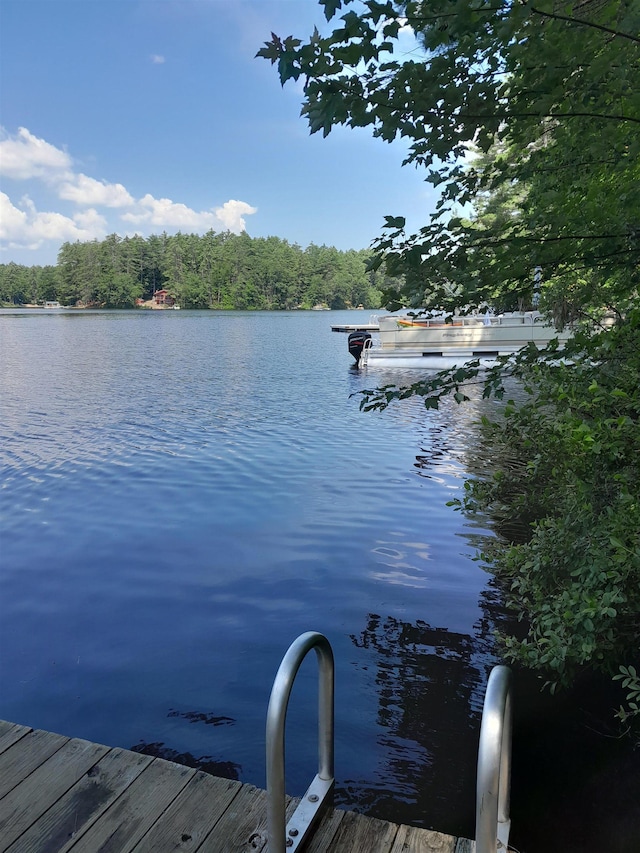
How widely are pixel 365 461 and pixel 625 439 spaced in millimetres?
7995

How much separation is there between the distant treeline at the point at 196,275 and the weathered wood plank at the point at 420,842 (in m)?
128

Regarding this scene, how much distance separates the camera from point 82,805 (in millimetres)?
2848

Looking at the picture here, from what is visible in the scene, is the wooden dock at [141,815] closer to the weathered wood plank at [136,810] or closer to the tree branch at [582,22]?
the weathered wood plank at [136,810]

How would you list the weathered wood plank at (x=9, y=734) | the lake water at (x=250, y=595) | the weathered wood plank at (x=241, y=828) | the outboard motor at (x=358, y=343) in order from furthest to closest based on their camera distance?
1. the outboard motor at (x=358, y=343)
2. the lake water at (x=250, y=595)
3. the weathered wood plank at (x=9, y=734)
4. the weathered wood plank at (x=241, y=828)

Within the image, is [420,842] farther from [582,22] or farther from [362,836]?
[582,22]

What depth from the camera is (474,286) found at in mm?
3658

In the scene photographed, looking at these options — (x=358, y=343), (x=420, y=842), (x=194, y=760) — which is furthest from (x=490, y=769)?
(x=358, y=343)

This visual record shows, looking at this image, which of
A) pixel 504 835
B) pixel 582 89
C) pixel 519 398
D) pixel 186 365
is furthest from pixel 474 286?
pixel 186 365

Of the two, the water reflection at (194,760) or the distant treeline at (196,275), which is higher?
the distant treeline at (196,275)

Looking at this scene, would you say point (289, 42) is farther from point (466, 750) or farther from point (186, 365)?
point (186, 365)

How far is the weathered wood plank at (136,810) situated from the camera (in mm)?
2633

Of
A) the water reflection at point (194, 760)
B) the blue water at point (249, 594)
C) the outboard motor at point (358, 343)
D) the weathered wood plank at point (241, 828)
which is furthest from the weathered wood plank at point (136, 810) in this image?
the outboard motor at point (358, 343)

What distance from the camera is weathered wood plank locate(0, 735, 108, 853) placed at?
2.75 meters

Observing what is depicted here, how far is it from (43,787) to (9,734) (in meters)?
0.57
